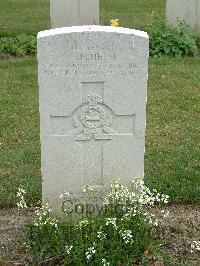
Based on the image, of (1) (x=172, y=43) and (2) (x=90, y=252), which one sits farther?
(1) (x=172, y=43)

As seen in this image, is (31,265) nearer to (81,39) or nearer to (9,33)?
(81,39)

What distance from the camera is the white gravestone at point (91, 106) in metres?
3.99

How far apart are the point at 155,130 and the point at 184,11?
4.16 metres

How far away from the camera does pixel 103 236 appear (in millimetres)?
3953

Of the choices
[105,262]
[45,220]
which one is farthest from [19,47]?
[105,262]

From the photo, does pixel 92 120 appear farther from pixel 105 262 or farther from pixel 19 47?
pixel 19 47

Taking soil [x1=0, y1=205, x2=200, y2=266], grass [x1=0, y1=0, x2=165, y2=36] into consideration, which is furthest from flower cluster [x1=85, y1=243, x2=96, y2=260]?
grass [x1=0, y1=0, x2=165, y2=36]

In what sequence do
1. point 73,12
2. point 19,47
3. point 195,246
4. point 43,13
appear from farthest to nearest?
point 43,13 → point 73,12 → point 19,47 → point 195,246

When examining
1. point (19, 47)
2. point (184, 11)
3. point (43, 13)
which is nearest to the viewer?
→ point (19, 47)

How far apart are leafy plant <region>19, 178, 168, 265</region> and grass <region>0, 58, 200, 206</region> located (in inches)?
37.0

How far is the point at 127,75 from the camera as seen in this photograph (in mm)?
4062

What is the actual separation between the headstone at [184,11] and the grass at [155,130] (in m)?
1.23

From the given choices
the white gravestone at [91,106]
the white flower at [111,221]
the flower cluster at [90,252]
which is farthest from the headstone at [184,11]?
the flower cluster at [90,252]

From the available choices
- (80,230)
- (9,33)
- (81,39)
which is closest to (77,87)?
(81,39)
